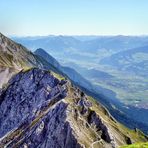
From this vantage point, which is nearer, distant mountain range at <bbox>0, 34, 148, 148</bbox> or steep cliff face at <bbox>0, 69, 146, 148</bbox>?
steep cliff face at <bbox>0, 69, 146, 148</bbox>

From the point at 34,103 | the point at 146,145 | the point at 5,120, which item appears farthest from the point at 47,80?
the point at 146,145

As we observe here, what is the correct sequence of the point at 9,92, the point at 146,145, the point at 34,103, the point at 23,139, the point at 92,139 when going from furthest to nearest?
the point at 9,92, the point at 34,103, the point at 23,139, the point at 92,139, the point at 146,145

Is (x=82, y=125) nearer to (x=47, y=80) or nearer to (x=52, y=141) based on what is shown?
(x=52, y=141)

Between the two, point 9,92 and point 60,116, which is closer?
point 60,116

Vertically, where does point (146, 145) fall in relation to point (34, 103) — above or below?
above

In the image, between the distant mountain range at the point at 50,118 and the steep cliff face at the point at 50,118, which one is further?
the distant mountain range at the point at 50,118

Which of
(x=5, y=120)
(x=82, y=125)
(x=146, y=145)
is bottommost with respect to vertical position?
(x=5, y=120)

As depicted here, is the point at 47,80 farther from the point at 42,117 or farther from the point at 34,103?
the point at 42,117

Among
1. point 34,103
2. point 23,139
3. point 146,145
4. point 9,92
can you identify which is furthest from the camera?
point 9,92
